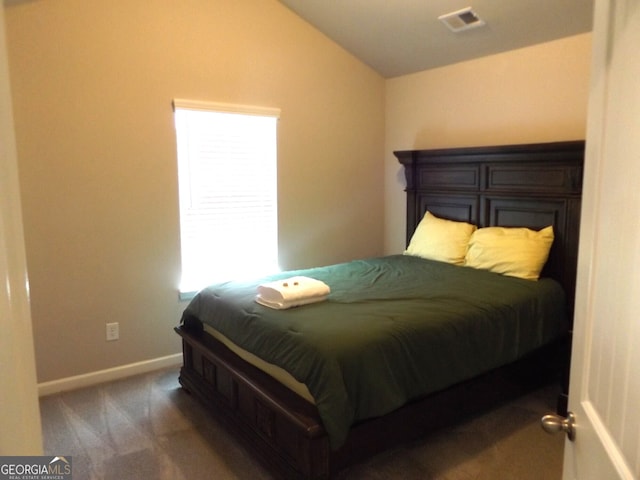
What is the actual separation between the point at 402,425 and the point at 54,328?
2.34 meters

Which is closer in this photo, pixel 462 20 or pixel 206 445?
pixel 206 445

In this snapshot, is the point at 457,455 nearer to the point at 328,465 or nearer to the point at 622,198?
the point at 328,465

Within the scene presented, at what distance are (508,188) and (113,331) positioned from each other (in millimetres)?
3078

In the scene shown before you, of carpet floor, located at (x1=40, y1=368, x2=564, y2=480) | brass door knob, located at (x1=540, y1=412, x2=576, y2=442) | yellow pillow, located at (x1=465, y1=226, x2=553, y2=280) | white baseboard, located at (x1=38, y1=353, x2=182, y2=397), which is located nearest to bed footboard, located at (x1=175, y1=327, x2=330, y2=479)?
carpet floor, located at (x1=40, y1=368, x2=564, y2=480)

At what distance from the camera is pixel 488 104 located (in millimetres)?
3732

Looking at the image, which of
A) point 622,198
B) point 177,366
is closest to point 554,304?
point 622,198

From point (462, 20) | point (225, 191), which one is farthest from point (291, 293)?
point (462, 20)

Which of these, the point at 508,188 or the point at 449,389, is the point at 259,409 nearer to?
the point at 449,389

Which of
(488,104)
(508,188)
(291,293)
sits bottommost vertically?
(291,293)

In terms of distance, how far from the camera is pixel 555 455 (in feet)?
7.90

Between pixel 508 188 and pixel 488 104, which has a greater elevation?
pixel 488 104

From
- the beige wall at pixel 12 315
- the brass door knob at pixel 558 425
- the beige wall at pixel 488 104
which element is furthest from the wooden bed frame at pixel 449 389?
the beige wall at pixel 12 315

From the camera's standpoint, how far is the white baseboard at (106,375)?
312 cm

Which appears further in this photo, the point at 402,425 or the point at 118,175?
the point at 118,175
